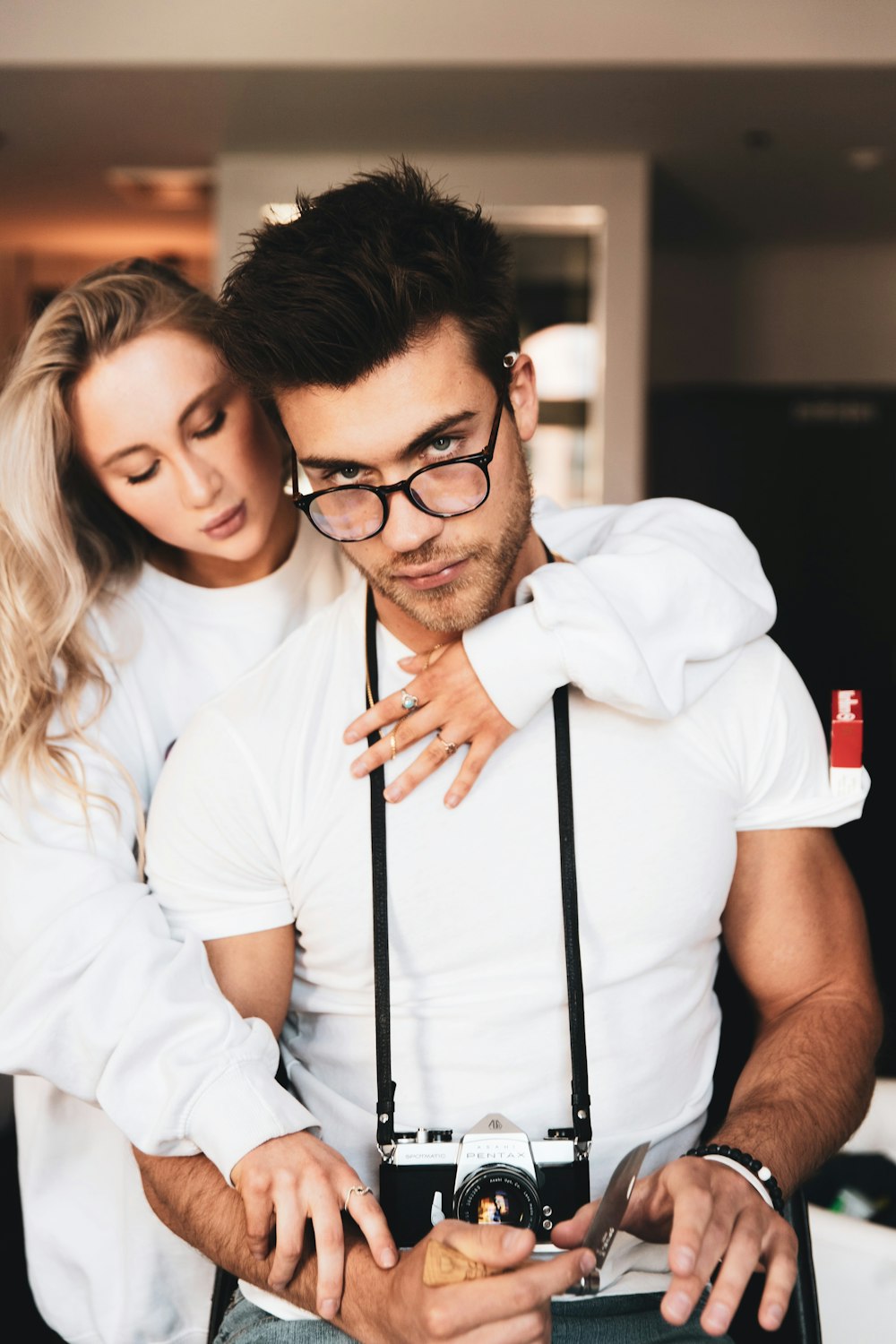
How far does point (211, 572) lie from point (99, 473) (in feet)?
0.68

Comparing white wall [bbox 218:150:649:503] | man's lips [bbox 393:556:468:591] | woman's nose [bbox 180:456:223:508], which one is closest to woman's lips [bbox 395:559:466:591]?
man's lips [bbox 393:556:468:591]

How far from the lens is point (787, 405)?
622 cm

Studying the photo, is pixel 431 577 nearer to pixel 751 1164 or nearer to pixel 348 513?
pixel 348 513

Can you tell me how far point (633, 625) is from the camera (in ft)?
4.43

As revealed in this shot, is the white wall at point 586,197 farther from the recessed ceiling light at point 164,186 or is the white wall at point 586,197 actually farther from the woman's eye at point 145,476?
Answer: the woman's eye at point 145,476

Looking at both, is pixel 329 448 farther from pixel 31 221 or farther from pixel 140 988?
pixel 31 221

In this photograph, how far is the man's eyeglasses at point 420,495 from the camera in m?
1.32

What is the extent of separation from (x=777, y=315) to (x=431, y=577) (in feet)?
18.5

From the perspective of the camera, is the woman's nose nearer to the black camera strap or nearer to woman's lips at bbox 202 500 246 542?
woman's lips at bbox 202 500 246 542

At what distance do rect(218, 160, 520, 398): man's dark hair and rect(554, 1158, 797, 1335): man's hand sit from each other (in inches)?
32.9

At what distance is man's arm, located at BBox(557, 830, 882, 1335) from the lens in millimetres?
1124

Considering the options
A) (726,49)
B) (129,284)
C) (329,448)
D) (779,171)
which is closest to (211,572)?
(129,284)

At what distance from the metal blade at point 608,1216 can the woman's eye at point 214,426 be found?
108cm

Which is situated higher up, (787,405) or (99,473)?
(787,405)
